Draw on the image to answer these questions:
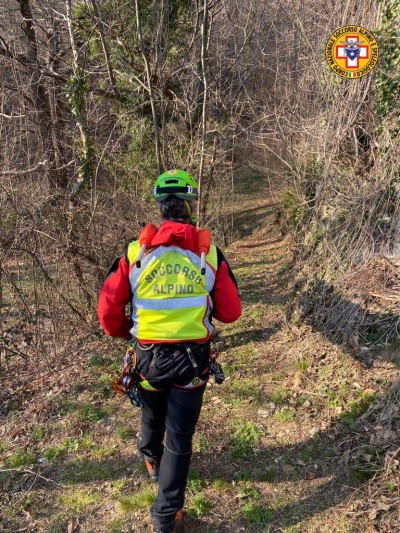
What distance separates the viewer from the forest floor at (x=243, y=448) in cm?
300

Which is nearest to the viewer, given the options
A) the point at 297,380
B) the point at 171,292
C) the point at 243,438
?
the point at 171,292

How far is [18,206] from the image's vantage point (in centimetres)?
501

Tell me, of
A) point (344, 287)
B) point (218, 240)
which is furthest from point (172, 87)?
point (344, 287)

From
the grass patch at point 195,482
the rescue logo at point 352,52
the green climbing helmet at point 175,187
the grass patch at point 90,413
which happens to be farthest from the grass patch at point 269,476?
the rescue logo at point 352,52

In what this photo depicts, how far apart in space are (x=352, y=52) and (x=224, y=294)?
4.19 metres

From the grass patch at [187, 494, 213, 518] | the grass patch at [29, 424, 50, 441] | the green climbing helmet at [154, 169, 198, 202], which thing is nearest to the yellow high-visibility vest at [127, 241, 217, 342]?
the green climbing helmet at [154, 169, 198, 202]

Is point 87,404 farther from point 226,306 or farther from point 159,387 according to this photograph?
point 226,306

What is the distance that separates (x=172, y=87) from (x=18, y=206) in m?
4.43

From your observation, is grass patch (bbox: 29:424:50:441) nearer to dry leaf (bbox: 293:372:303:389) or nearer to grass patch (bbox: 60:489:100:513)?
grass patch (bbox: 60:489:100:513)

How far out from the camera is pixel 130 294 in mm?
2592

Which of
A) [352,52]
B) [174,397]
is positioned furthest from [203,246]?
[352,52]

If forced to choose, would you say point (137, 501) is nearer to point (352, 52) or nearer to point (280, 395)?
point (280, 395)

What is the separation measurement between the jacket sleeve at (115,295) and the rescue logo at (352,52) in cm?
412

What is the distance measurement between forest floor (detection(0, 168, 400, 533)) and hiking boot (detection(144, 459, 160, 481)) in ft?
0.33
